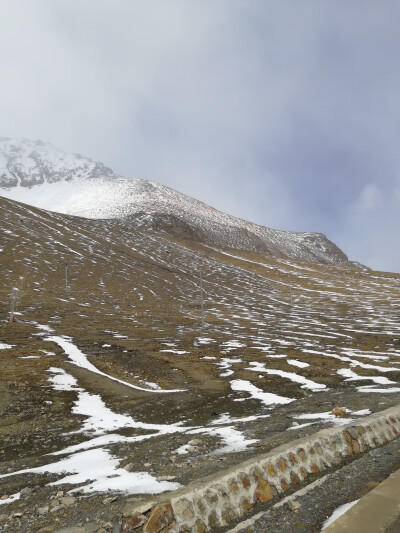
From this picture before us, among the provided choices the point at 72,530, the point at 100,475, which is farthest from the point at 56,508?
the point at 100,475

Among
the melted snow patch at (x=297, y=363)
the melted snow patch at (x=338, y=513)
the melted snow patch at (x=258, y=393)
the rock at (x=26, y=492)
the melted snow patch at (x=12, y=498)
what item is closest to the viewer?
the melted snow patch at (x=338, y=513)

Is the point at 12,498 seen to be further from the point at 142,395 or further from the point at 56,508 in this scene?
the point at 142,395

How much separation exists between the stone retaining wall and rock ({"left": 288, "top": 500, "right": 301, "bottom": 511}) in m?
0.37

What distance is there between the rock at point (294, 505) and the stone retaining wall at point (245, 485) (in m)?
0.37

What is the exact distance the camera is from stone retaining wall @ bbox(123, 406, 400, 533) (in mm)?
4500

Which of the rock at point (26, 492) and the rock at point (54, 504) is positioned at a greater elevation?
the rock at point (54, 504)

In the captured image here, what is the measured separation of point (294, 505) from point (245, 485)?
0.72 meters

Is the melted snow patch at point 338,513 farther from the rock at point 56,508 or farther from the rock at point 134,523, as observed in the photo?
the rock at point 56,508

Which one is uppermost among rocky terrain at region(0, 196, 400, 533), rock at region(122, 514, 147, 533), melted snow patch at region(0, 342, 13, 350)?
rock at region(122, 514, 147, 533)

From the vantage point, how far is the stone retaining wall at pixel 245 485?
4.50 metres

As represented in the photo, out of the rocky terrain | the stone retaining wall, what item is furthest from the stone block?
the rocky terrain

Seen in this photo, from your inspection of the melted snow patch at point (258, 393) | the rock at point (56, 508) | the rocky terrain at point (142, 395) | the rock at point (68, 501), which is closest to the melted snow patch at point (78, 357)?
the rocky terrain at point (142, 395)

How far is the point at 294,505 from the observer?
4.95 metres

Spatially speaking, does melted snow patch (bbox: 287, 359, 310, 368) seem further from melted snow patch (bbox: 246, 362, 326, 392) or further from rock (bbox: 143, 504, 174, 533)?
rock (bbox: 143, 504, 174, 533)
